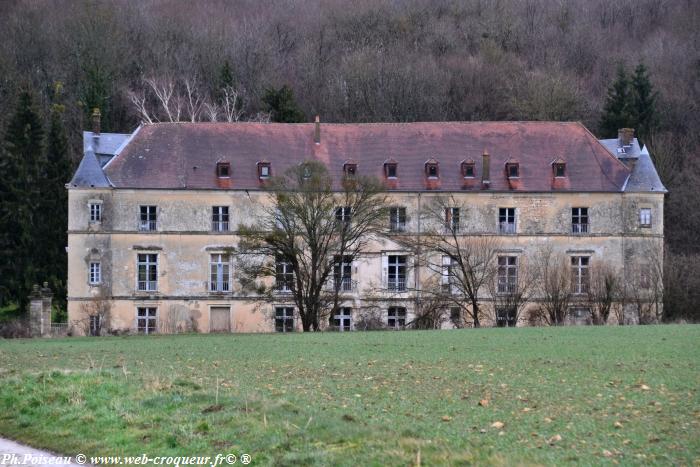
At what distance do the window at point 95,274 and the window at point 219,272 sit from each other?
562 cm

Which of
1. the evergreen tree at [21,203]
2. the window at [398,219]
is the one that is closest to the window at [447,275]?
the window at [398,219]

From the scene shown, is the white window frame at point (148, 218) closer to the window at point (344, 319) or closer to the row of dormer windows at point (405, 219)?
the row of dormer windows at point (405, 219)

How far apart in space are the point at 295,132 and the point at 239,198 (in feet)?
18.6

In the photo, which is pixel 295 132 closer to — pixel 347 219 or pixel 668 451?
pixel 347 219

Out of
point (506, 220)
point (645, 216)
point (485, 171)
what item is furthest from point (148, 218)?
point (645, 216)

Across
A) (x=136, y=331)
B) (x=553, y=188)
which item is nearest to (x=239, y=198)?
(x=136, y=331)

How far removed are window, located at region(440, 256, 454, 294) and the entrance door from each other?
11102mm

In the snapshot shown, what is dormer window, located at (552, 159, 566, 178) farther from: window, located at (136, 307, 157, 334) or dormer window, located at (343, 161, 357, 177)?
window, located at (136, 307, 157, 334)

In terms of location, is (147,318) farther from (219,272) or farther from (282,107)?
(282,107)

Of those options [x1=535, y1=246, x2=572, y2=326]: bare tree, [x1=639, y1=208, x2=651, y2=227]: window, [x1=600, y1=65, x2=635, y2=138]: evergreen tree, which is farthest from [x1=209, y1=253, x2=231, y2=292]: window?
[x1=600, y1=65, x2=635, y2=138]: evergreen tree

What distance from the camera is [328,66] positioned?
323 ft

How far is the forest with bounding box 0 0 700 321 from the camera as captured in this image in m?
66.5

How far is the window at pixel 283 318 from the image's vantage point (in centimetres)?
5788

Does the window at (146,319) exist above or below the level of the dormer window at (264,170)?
below
